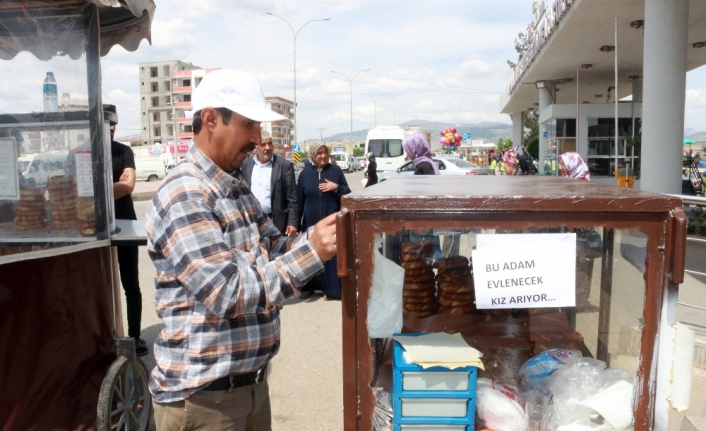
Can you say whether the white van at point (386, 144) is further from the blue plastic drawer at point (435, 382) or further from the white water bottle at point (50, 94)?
the blue plastic drawer at point (435, 382)

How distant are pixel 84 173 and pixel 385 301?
2227mm

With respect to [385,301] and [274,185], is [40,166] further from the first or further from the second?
[274,185]

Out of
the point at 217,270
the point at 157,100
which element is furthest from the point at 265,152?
the point at 157,100

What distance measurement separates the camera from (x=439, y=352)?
155 centimetres

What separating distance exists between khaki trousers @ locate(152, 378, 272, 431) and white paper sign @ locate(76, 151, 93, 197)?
5.42 feet

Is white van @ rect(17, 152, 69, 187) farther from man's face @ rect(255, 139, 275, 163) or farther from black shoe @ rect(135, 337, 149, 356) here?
man's face @ rect(255, 139, 275, 163)

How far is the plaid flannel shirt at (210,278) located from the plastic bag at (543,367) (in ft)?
2.29

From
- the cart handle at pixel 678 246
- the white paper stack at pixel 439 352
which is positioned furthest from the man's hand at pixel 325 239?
the cart handle at pixel 678 246

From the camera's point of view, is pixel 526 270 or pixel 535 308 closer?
pixel 526 270

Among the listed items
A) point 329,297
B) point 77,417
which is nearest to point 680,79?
point 329,297

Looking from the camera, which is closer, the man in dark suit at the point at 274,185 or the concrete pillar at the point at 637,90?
the man in dark suit at the point at 274,185

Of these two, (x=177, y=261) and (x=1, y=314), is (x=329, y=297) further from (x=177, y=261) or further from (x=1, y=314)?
(x=177, y=261)

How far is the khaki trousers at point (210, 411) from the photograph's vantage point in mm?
1855

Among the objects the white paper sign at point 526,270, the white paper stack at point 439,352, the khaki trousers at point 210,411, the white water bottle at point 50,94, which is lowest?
the khaki trousers at point 210,411
